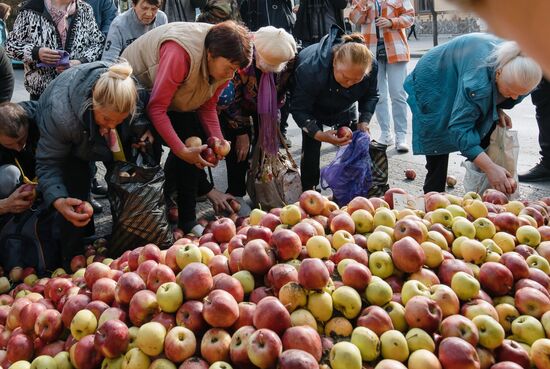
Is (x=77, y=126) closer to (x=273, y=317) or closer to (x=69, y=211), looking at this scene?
(x=69, y=211)

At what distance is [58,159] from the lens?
354cm

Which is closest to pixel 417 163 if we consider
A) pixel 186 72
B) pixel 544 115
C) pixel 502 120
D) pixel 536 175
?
pixel 536 175

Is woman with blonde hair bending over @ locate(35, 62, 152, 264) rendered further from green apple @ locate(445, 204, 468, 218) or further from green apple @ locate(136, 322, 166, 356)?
green apple @ locate(445, 204, 468, 218)

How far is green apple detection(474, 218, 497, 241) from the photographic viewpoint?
8.96 ft

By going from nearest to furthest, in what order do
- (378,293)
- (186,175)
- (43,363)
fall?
(43,363) < (378,293) < (186,175)

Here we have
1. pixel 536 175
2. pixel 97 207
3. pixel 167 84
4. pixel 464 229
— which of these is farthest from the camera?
pixel 536 175

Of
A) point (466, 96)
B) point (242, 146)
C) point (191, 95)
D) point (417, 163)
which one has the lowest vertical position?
point (417, 163)

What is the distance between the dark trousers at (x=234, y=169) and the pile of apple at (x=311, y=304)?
222 centimetres

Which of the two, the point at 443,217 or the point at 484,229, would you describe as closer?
the point at 484,229

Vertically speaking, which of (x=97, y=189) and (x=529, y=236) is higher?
(x=529, y=236)

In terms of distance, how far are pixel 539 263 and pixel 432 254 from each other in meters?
0.50

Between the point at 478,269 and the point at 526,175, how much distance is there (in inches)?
142

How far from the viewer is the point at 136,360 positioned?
198 cm

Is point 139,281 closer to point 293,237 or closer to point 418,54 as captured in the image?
point 293,237
